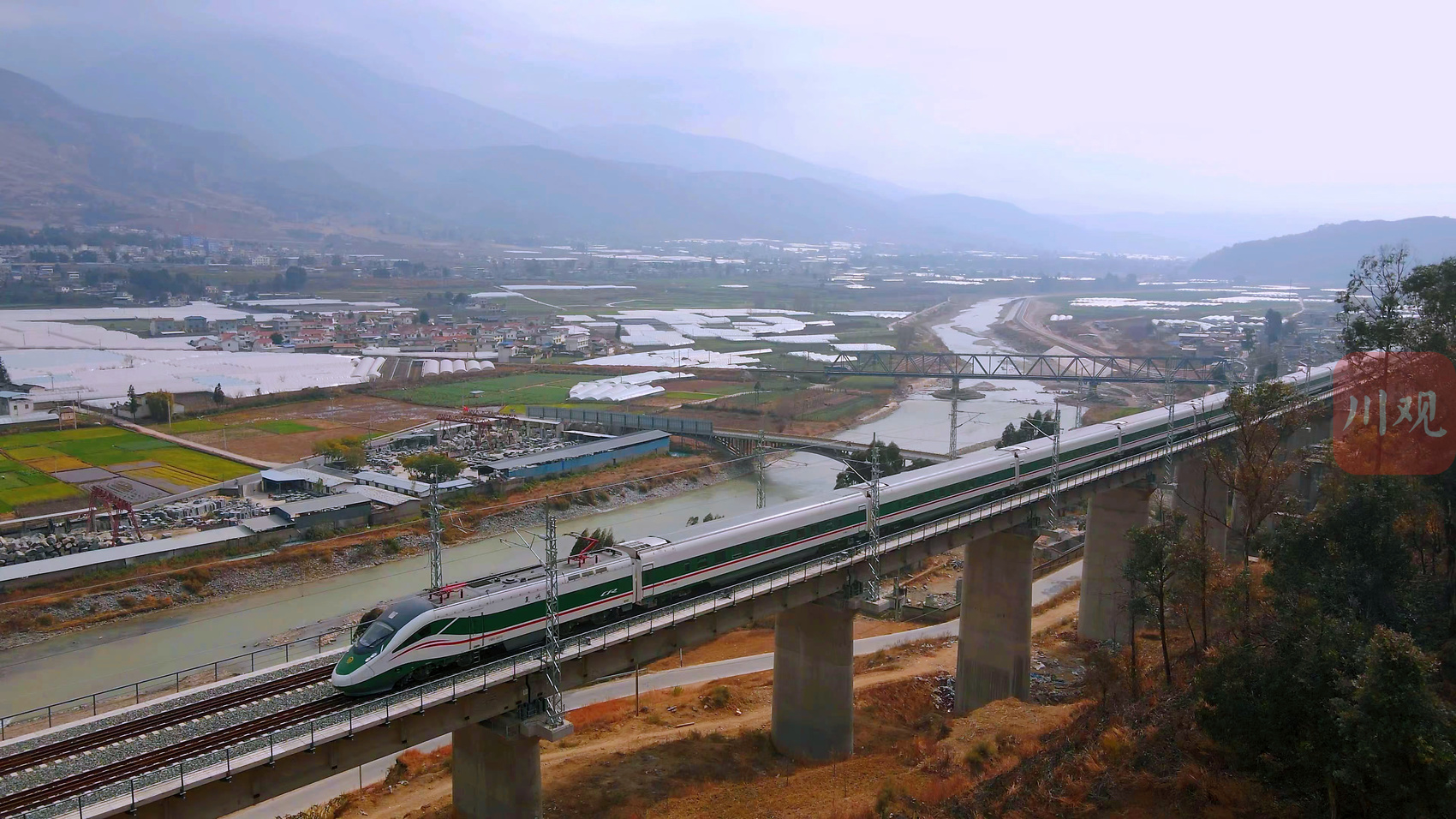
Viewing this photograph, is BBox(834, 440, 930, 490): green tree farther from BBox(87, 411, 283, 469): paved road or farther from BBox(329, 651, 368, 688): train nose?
BBox(329, 651, 368, 688): train nose

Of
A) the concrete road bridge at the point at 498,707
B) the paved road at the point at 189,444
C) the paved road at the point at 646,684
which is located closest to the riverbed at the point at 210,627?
the paved road at the point at 646,684

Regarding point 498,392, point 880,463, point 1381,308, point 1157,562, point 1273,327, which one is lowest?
point 498,392

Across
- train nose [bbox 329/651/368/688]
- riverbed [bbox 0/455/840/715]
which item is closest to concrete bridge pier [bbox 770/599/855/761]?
train nose [bbox 329/651/368/688]

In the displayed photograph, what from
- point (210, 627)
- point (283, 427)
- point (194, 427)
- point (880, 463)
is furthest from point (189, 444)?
point (880, 463)

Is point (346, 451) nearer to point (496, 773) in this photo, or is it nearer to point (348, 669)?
point (496, 773)

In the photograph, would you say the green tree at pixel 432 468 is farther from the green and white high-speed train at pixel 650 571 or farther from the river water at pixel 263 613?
the green and white high-speed train at pixel 650 571
